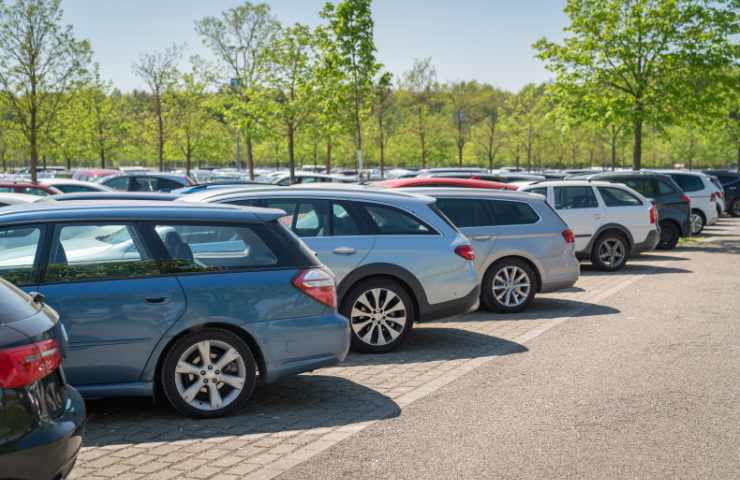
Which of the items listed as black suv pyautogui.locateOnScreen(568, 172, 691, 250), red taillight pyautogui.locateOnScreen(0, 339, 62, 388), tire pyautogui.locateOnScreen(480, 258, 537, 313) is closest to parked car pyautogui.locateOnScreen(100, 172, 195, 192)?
black suv pyautogui.locateOnScreen(568, 172, 691, 250)

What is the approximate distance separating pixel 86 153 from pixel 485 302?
4685 cm

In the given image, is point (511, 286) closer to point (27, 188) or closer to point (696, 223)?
point (27, 188)

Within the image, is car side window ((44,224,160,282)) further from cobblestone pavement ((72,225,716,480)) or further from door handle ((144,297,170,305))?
cobblestone pavement ((72,225,716,480))

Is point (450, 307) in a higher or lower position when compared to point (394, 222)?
lower

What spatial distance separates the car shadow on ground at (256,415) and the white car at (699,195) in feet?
66.4

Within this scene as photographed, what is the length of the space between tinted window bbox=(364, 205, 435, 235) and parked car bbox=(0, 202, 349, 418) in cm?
250

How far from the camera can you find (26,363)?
12.5 feet

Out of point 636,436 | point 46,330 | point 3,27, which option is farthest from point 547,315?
point 3,27

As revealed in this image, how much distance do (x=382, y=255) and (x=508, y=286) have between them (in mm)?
3247

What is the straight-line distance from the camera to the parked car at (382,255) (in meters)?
8.92

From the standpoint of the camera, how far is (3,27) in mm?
28359

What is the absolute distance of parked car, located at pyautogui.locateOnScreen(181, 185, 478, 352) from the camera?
8.92 meters

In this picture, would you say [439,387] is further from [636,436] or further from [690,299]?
[690,299]

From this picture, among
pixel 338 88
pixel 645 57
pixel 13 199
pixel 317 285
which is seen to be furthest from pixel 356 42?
Result: pixel 317 285
